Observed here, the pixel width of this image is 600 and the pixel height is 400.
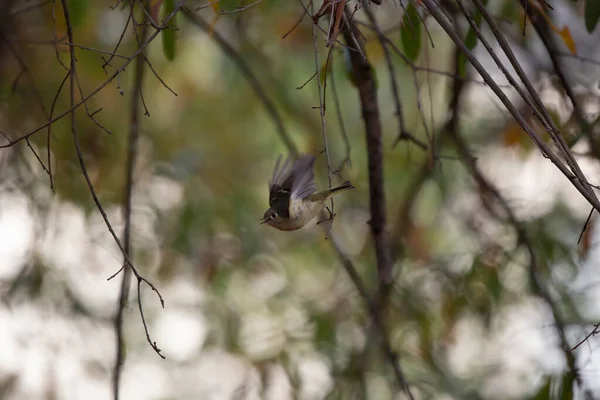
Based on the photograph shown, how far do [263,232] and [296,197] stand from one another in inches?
105

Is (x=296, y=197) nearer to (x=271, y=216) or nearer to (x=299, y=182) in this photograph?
(x=299, y=182)

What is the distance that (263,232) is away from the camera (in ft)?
15.6

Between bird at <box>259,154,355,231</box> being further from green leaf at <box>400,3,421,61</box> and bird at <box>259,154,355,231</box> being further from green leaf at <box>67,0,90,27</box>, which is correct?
green leaf at <box>67,0,90,27</box>

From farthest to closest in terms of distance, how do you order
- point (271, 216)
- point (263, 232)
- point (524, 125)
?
point (263, 232), point (271, 216), point (524, 125)

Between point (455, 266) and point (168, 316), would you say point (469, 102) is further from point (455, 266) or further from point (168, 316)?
point (168, 316)

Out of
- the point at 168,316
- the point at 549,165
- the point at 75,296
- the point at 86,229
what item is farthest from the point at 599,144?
the point at 168,316

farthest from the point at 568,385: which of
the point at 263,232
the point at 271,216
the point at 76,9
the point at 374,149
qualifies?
the point at 263,232

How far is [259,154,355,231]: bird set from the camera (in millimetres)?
2107

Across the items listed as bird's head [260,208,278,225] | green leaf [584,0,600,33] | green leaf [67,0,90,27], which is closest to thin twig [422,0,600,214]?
green leaf [584,0,600,33]

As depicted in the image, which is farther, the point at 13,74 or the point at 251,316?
the point at 251,316

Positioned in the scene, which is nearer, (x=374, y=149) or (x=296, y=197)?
(x=296, y=197)

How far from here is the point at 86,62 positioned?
12.6 ft

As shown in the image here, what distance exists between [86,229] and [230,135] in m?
1.38

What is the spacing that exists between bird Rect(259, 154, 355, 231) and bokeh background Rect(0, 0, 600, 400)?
566mm
